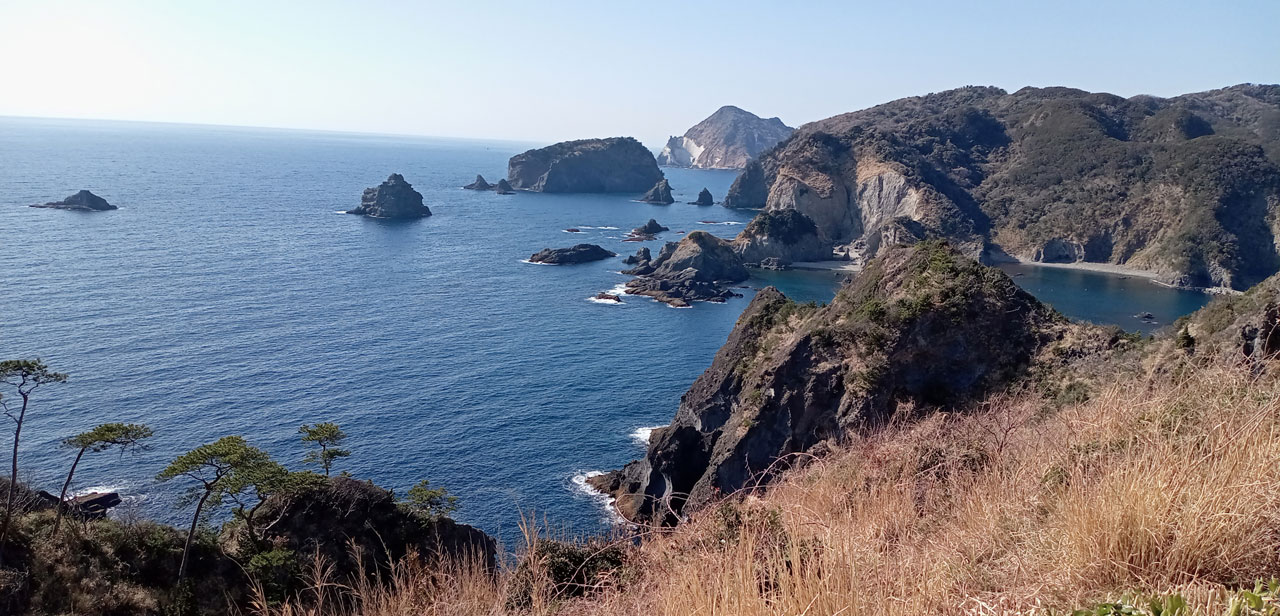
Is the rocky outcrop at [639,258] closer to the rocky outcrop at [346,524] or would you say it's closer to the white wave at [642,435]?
the white wave at [642,435]

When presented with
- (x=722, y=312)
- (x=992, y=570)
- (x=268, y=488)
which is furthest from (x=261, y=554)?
(x=722, y=312)

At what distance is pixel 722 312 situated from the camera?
3105 inches

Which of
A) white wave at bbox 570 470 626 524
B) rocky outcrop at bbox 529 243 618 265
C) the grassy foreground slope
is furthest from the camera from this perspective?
rocky outcrop at bbox 529 243 618 265

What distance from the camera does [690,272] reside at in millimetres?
90312

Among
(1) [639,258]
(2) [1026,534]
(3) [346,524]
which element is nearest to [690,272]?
(1) [639,258]

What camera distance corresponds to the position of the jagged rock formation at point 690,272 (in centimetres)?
8475

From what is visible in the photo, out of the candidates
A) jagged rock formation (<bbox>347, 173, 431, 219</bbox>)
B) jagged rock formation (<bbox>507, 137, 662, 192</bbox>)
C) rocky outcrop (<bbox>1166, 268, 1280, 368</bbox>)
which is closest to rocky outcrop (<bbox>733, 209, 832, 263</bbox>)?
jagged rock formation (<bbox>347, 173, 431, 219</bbox>)

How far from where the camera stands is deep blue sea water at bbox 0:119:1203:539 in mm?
42344

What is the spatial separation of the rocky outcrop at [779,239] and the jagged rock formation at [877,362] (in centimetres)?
7019

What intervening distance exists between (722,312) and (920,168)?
210 ft

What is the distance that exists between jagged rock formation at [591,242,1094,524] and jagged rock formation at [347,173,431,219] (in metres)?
109

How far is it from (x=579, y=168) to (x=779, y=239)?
93644mm

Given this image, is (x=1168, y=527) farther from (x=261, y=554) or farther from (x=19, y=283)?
(x=19, y=283)

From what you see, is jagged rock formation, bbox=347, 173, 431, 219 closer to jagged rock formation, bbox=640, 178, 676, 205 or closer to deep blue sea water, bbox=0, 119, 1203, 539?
deep blue sea water, bbox=0, 119, 1203, 539
